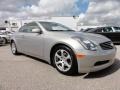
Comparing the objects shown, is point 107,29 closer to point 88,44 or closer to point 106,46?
point 106,46

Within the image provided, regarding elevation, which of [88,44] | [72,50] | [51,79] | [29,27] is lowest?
[51,79]

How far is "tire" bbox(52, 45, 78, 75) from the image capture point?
3.83 metres

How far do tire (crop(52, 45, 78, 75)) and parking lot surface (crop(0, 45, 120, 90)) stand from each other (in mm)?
149

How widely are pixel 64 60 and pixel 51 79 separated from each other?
0.60 meters

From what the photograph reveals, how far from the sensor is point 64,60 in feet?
13.5

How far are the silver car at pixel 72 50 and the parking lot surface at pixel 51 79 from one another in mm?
223

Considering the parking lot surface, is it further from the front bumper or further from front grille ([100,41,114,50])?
front grille ([100,41,114,50])

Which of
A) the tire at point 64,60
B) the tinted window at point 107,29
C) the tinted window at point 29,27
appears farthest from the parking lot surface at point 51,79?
the tinted window at point 107,29

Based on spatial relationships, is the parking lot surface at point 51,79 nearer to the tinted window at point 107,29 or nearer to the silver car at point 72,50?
→ the silver car at point 72,50

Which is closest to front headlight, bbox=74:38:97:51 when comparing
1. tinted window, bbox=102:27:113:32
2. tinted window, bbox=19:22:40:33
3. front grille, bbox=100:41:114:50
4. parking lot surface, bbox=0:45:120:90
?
front grille, bbox=100:41:114:50

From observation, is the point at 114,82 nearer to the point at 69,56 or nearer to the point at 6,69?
the point at 69,56

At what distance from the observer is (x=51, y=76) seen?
4031 mm

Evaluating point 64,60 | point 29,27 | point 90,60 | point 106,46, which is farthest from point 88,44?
point 29,27

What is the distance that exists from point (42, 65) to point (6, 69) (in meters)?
1.06
